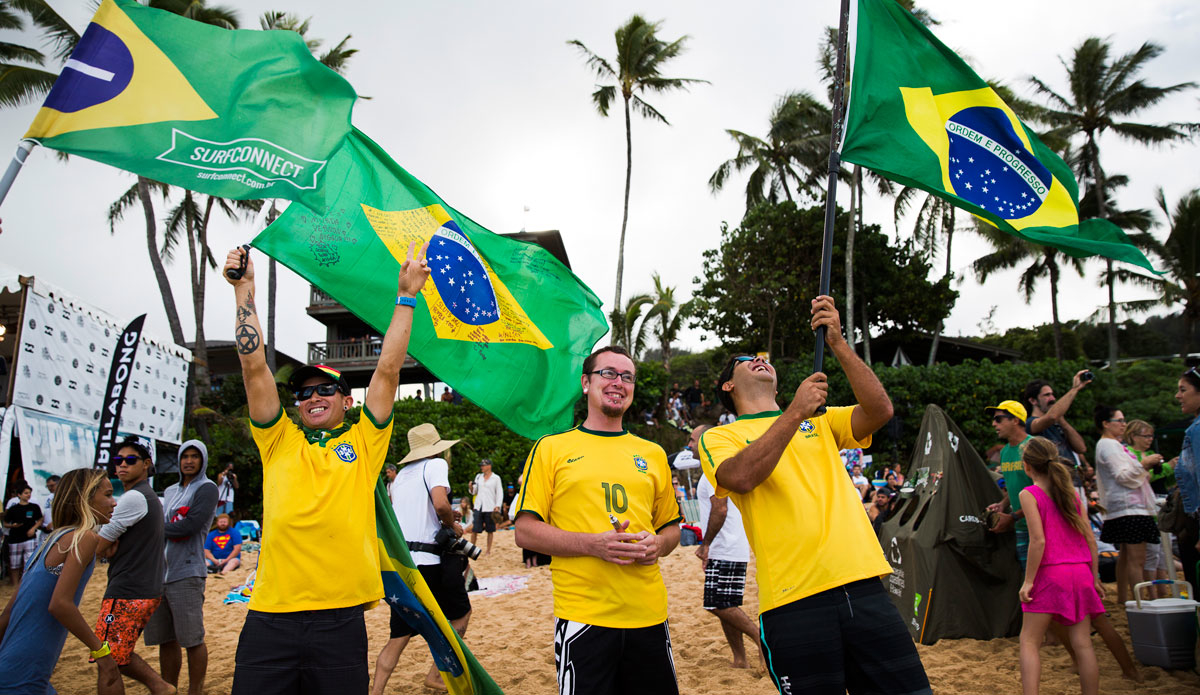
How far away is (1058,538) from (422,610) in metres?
3.98

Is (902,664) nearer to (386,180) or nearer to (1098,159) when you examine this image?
(386,180)

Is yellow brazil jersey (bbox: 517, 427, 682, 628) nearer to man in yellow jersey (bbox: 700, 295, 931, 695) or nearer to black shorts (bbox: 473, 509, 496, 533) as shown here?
man in yellow jersey (bbox: 700, 295, 931, 695)

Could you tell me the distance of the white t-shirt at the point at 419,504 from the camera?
17.4 ft

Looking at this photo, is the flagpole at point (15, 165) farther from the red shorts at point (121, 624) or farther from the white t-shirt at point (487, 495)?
the white t-shirt at point (487, 495)

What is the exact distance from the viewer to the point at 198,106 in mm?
3566

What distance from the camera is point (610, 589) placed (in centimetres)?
306

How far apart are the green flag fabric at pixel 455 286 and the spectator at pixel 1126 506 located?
456 cm

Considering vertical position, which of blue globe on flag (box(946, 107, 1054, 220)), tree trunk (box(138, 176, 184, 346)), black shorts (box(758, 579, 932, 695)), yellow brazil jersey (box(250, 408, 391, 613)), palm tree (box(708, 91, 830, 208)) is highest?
palm tree (box(708, 91, 830, 208))

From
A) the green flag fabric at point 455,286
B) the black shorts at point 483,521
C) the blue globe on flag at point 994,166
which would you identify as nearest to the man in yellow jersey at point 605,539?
the green flag fabric at point 455,286

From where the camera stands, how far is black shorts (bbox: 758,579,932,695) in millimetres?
2602

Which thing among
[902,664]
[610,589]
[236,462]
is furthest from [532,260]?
[236,462]

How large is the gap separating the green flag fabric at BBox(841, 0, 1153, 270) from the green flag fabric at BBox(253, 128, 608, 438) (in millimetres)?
2316

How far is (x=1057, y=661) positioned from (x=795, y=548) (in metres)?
4.30

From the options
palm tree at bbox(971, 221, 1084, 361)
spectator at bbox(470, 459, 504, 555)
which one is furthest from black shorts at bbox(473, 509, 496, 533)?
palm tree at bbox(971, 221, 1084, 361)
